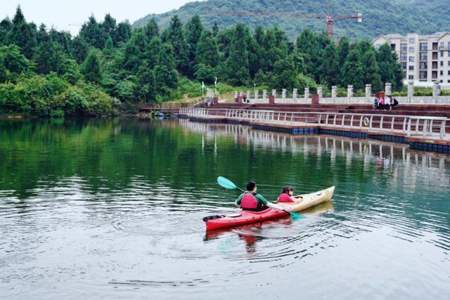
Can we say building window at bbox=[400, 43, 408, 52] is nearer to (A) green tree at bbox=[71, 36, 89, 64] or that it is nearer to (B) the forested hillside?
(B) the forested hillside

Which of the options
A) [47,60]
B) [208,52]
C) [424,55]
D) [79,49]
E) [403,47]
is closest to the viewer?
[47,60]

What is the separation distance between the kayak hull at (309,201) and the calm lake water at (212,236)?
318mm

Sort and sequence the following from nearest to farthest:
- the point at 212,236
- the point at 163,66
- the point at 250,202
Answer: the point at 212,236 → the point at 250,202 → the point at 163,66

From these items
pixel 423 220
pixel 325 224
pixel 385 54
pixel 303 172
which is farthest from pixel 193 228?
pixel 385 54

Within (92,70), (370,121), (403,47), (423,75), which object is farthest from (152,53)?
(370,121)

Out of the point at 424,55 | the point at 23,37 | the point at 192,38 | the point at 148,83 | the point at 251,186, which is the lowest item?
the point at 251,186

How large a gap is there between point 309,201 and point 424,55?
137940mm

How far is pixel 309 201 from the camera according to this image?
18.6 metres

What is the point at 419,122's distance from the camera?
39.8m

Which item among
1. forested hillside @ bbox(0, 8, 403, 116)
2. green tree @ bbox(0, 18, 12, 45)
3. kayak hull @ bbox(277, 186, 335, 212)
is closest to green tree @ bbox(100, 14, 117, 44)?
forested hillside @ bbox(0, 8, 403, 116)

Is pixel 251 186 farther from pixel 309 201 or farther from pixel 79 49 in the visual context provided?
pixel 79 49

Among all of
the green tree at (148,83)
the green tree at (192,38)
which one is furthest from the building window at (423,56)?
the green tree at (148,83)

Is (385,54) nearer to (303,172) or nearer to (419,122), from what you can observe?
(419,122)

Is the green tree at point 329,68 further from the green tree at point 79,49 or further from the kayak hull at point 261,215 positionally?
the kayak hull at point 261,215
